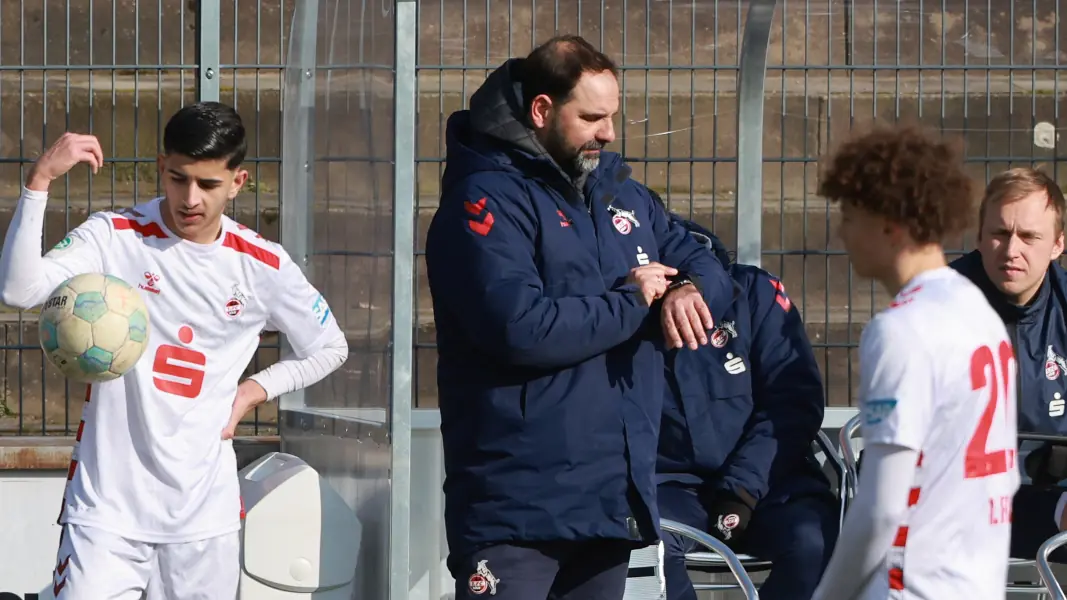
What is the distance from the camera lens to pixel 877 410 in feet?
7.57

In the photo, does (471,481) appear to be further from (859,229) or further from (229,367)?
(859,229)

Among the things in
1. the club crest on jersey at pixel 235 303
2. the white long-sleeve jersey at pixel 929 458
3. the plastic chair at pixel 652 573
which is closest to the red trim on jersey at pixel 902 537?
the white long-sleeve jersey at pixel 929 458

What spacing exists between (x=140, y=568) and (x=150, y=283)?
71cm

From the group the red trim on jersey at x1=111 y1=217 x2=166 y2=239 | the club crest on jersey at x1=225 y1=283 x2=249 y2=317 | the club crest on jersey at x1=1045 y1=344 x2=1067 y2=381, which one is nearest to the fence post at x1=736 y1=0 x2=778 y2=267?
the club crest on jersey at x1=1045 y1=344 x2=1067 y2=381

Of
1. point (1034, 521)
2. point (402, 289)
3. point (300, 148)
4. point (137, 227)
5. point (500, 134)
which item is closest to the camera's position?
point (500, 134)

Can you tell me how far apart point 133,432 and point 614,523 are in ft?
4.02

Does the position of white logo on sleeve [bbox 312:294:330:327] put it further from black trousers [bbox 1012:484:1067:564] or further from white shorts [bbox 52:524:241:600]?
black trousers [bbox 1012:484:1067:564]

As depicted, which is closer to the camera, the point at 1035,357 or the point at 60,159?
the point at 60,159

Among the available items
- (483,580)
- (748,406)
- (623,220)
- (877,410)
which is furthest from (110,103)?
(877,410)

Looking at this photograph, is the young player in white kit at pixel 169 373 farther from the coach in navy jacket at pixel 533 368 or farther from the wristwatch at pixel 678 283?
the wristwatch at pixel 678 283

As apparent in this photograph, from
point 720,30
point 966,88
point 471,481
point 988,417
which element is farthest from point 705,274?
point 720,30

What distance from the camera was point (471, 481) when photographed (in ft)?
10.9

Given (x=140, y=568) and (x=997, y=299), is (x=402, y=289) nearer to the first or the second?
(x=140, y=568)

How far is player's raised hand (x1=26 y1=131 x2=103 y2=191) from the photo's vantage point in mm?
3568
